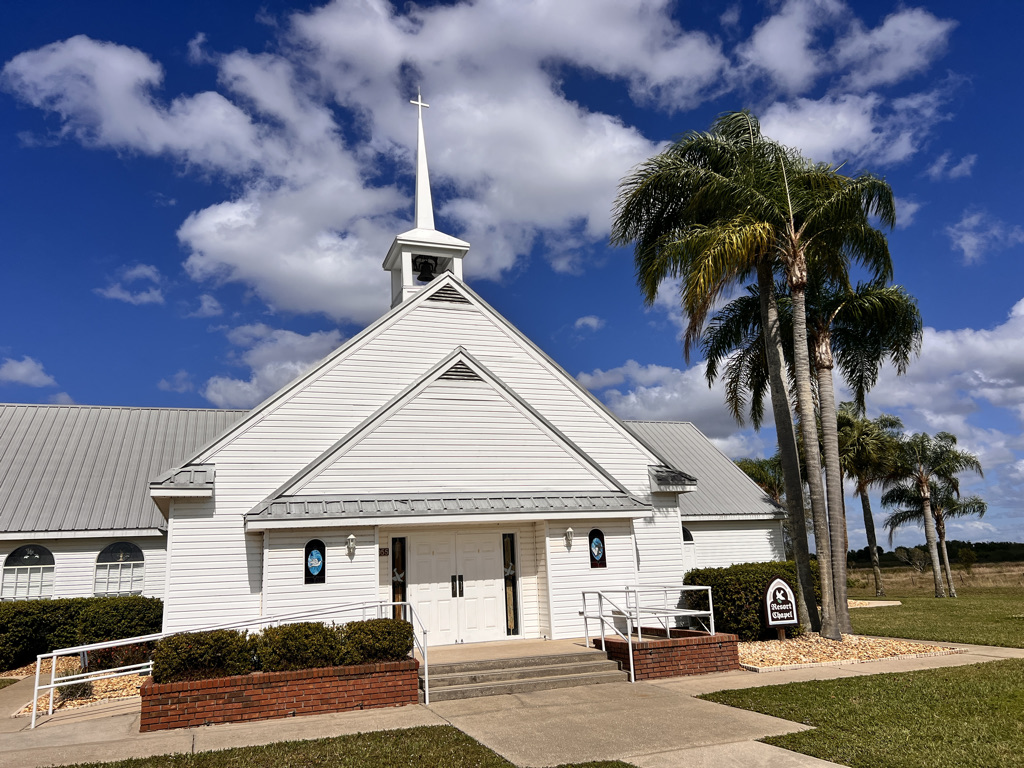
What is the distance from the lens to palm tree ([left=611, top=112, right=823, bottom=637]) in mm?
15727

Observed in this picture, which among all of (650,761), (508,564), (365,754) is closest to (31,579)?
(508,564)

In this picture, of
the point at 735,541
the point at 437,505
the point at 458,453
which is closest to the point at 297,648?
the point at 437,505

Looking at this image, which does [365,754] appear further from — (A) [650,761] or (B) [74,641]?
(B) [74,641]

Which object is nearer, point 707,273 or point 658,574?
point 707,273

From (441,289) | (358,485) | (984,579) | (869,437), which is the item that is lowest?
(984,579)

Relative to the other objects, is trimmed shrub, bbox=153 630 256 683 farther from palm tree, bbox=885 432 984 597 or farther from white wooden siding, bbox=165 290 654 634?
palm tree, bbox=885 432 984 597

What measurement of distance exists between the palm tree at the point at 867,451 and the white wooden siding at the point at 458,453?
22925 millimetres

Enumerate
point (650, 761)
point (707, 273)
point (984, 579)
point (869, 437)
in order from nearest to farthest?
point (650, 761)
point (707, 273)
point (869, 437)
point (984, 579)

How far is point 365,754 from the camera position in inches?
331

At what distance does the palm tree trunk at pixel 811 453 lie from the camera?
609 inches

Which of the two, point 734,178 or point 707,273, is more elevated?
point 734,178

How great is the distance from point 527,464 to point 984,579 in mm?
37579

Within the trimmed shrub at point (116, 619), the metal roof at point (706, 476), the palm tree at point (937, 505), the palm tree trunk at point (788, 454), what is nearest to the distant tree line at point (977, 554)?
the palm tree at point (937, 505)

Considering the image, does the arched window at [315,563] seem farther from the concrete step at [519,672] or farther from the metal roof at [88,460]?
the metal roof at [88,460]
